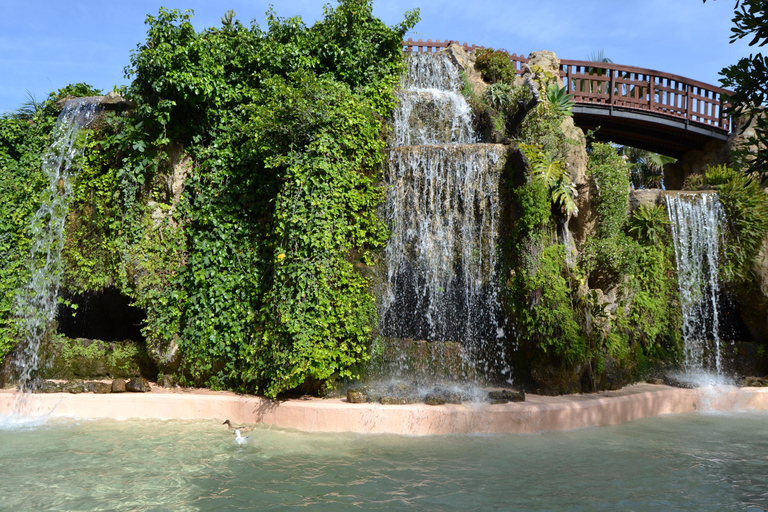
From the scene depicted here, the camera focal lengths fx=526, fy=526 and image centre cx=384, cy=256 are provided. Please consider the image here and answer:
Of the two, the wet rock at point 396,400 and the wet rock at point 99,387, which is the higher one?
the wet rock at point 396,400

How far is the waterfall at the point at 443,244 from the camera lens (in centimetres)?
870

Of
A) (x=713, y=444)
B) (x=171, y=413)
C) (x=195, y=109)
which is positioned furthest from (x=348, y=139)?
(x=713, y=444)

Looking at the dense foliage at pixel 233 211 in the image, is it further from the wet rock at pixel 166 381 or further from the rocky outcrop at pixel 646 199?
the rocky outcrop at pixel 646 199

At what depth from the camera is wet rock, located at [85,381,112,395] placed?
316 inches

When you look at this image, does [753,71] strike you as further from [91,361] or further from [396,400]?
[91,361]

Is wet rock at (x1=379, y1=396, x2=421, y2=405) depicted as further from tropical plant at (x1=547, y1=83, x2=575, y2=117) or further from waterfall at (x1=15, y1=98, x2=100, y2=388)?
tropical plant at (x1=547, y1=83, x2=575, y2=117)

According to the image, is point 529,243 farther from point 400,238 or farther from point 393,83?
point 393,83

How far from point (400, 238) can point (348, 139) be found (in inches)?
73.4

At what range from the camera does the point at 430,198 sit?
8.91m

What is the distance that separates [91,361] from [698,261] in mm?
11798

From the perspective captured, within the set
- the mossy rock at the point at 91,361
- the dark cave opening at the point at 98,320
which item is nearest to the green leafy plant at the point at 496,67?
the dark cave opening at the point at 98,320

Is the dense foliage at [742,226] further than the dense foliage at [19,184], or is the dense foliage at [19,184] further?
the dense foliage at [742,226]

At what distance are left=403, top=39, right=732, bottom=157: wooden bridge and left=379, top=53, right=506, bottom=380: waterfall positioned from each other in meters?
8.66

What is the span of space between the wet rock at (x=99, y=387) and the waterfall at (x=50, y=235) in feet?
4.81
